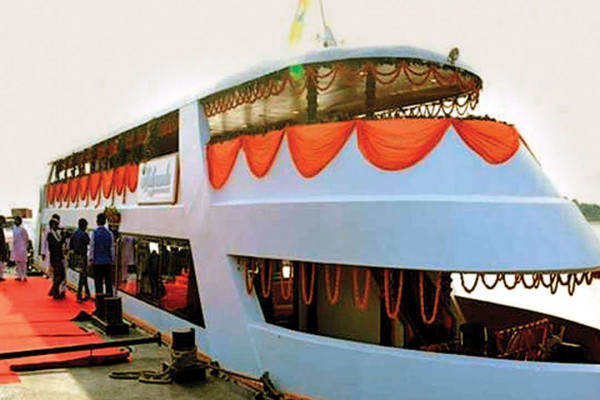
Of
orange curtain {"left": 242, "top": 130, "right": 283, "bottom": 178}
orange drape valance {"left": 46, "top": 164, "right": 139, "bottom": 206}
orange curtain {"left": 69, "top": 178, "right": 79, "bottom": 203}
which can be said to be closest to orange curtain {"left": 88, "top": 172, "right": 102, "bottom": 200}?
orange drape valance {"left": 46, "top": 164, "right": 139, "bottom": 206}

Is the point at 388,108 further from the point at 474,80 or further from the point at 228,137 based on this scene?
the point at 228,137

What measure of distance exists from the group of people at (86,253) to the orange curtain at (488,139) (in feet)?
25.1

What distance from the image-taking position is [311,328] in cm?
841

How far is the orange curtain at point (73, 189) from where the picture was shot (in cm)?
1679

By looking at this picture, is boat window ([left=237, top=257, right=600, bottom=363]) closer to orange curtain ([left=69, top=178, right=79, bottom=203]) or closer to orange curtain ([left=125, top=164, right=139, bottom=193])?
orange curtain ([left=125, top=164, right=139, bottom=193])

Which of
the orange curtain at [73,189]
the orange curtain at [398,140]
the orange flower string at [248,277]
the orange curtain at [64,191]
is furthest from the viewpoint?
the orange curtain at [64,191]

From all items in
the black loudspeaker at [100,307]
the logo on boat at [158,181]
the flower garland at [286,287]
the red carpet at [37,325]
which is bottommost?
the red carpet at [37,325]

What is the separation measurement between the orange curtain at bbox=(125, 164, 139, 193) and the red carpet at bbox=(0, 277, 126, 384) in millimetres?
2745

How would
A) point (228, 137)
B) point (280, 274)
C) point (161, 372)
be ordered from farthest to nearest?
point (280, 274) → point (228, 137) → point (161, 372)

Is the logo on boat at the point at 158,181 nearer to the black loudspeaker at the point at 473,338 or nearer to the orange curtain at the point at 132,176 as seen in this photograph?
the orange curtain at the point at 132,176

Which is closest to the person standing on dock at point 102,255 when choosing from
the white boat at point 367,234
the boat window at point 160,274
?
the boat window at point 160,274

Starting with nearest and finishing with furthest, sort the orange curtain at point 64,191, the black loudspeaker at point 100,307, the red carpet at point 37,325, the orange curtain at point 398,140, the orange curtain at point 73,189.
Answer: the orange curtain at point 398,140 < the red carpet at point 37,325 < the black loudspeaker at point 100,307 < the orange curtain at point 73,189 < the orange curtain at point 64,191

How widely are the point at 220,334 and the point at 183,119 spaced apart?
131 inches

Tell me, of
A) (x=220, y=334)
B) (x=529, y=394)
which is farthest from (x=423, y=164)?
(x=220, y=334)
